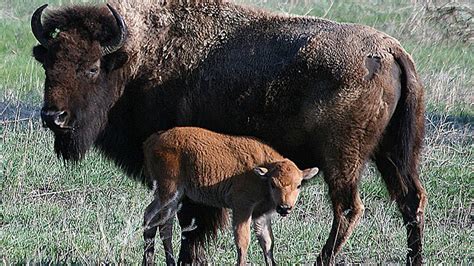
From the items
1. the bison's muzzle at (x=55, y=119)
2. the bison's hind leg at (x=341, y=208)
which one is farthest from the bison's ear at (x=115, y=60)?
the bison's hind leg at (x=341, y=208)

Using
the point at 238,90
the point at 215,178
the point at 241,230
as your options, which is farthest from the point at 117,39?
the point at 241,230

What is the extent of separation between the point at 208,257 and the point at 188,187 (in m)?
0.97

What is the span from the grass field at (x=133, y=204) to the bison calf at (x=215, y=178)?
0.29 m

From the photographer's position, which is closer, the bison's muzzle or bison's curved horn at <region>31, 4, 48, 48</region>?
the bison's muzzle

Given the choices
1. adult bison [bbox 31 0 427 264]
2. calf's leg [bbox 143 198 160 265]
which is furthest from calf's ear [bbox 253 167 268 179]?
calf's leg [bbox 143 198 160 265]

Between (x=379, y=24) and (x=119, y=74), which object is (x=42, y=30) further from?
(x=379, y=24)

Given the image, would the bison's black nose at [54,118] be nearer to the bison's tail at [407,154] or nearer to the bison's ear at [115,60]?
the bison's ear at [115,60]

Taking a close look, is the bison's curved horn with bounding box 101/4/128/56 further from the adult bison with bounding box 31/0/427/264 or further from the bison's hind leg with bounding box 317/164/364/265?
the bison's hind leg with bounding box 317/164/364/265

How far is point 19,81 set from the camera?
13109 millimetres

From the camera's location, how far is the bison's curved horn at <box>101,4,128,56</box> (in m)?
7.57

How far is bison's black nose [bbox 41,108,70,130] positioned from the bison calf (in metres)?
0.77

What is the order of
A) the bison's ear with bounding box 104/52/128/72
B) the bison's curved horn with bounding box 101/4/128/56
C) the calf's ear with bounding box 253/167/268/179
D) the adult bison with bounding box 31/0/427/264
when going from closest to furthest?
the calf's ear with bounding box 253/167/268/179
the adult bison with bounding box 31/0/427/264
the bison's curved horn with bounding box 101/4/128/56
the bison's ear with bounding box 104/52/128/72

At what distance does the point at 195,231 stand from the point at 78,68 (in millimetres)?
1477

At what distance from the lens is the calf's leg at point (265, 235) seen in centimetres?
679
